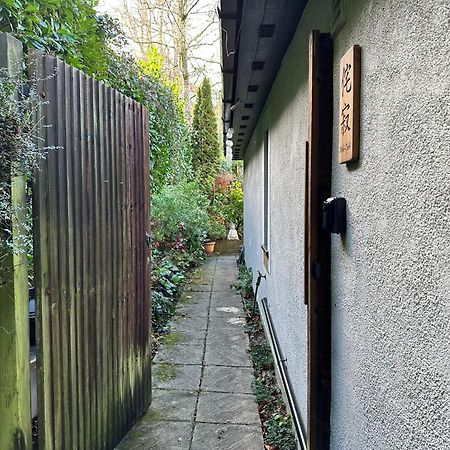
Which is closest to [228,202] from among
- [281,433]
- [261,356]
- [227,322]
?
[227,322]

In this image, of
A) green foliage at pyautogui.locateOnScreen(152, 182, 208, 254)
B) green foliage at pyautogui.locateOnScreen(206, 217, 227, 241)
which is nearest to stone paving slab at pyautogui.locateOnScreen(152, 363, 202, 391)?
green foliage at pyautogui.locateOnScreen(152, 182, 208, 254)

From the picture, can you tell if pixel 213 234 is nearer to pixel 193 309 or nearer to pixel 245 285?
pixel 245 285

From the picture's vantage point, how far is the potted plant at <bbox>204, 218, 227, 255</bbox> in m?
11.3

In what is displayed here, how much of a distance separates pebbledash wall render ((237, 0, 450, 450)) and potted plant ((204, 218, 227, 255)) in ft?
31.3

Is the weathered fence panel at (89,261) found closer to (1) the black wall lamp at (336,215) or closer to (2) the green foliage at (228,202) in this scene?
(1) the black wall lamp at (336,215)

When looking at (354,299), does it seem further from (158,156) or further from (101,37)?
(158,156)

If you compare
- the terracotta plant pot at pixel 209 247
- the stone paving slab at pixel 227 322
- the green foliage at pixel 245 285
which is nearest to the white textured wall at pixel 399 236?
the stone paving slab at pixel 227 322

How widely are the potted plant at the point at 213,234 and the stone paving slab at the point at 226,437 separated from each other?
27.7 feet

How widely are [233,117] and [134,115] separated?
280cm

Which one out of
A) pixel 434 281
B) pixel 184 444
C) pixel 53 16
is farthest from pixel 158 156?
pixel 434 281

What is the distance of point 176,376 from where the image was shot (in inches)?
142

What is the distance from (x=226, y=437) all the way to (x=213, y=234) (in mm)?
8938

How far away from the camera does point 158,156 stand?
6.86m

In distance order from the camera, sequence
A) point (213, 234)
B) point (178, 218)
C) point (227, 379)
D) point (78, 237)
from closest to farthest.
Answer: point (78, 237) → point (227, 379) → point (178, 218) → point (213, 234)
